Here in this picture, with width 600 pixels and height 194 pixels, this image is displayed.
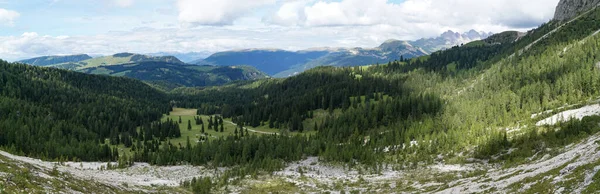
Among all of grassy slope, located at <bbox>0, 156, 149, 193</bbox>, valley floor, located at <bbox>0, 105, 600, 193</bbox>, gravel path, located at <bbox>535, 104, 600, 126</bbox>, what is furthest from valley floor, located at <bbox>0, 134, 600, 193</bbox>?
gravel path, located at <bbox>535, 104, 600, 126</bbox>

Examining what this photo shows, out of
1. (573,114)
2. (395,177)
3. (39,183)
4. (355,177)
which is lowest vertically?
(355,177)

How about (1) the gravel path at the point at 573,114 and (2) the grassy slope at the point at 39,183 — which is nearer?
(2) the grassy slope at the point at 39,183

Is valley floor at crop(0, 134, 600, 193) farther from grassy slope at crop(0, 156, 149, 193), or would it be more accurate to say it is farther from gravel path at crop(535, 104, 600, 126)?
gravel path at crop(535, 104, 600, 126)

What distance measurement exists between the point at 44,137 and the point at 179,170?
3448 inches

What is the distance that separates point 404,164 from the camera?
10506cm

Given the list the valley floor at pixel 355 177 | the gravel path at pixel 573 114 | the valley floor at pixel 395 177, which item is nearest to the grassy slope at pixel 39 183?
the valley floor at pixel 355 177

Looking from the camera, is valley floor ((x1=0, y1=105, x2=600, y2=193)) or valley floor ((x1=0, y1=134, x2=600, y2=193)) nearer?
valley floor ((x1=0, y1=105, x2=600, y2=193))

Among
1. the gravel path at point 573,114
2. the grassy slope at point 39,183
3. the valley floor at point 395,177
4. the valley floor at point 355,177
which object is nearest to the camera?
the grassy slope at point 39,183

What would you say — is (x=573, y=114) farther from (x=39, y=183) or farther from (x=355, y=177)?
(x=39, y=183)

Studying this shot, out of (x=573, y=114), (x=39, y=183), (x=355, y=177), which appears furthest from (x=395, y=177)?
(x=39, y=183)

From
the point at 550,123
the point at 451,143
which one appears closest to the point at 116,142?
the point at 451,143

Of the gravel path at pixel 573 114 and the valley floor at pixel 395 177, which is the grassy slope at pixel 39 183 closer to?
the valley floor at pixel 395 177

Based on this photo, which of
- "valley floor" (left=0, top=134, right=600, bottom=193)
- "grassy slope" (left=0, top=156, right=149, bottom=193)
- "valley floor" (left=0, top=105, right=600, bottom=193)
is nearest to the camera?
"grassy slope" (left=0, top=156, right=149, bottom=193)

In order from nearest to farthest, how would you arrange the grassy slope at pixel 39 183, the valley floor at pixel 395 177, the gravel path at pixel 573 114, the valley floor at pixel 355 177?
1. the grassy slope at pixel 39 183
2. the valley floor at pixel 355 177
3. the valley floor at pixel 395 177
4. the gravel path at pixel 573 114
